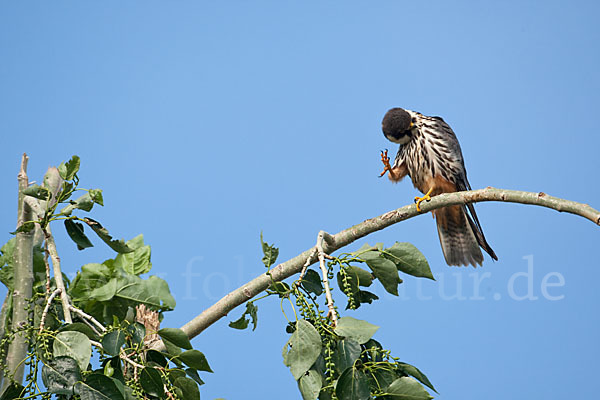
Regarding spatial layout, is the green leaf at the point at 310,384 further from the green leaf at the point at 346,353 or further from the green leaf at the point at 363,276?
the green leaf at the point at 363,276

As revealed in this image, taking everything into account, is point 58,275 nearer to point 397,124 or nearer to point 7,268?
point 7,268

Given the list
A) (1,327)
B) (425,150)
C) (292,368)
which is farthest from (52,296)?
(425,150)

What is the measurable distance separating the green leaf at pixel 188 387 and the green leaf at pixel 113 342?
0.16 m

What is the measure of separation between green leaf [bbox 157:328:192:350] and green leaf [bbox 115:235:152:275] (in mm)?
1057

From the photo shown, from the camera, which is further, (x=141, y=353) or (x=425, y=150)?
(x=425, y=150)

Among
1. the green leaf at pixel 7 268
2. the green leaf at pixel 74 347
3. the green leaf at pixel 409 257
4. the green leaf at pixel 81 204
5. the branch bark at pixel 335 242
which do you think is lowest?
the green leaf at pixel 74 347

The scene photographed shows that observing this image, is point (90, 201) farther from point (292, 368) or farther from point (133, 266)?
point (133, 266)

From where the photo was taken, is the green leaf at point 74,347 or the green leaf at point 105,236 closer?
the green leaf at point 74,347

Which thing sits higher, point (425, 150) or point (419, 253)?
point (425, 150)

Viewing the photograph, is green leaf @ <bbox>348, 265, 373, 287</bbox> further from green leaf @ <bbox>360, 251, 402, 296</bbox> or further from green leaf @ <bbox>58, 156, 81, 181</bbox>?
green leaf @ <bbox>58, 156, 81, 181</bbox>

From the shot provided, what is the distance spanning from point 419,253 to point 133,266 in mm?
1340

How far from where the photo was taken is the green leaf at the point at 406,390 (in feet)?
3.88

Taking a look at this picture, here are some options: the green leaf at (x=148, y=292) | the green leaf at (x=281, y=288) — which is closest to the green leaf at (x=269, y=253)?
the green leaf at (x=281, y=288)

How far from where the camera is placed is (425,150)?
101 inches
